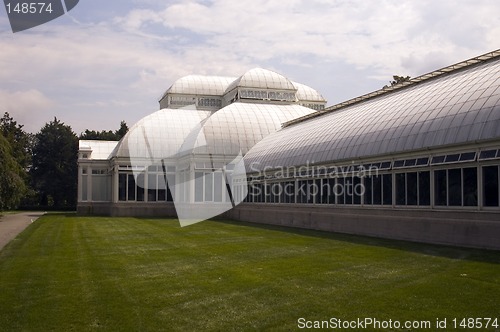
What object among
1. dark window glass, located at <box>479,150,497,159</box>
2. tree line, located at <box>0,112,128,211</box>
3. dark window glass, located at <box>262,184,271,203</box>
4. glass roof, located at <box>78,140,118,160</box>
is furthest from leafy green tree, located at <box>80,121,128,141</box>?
dark window glass, located at <box>479,150,497,159</box>

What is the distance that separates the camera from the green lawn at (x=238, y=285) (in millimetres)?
12664

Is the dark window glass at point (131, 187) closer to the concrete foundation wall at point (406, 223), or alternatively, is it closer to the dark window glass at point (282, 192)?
the dark window glass at point (282, 192)

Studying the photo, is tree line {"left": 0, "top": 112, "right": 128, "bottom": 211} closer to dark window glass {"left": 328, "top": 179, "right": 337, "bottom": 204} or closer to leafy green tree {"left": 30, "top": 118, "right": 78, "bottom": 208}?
leafy green tree {"left": 30, "top": 118, "right": 78, "bottom": 208}

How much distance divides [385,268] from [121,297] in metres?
8.22

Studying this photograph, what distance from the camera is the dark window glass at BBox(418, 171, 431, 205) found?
1049 inches

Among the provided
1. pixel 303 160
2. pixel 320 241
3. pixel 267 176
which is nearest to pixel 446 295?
pixel 320 241

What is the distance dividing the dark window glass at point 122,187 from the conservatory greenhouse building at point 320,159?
10 centimetres

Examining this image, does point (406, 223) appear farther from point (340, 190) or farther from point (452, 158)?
point (340, 190)

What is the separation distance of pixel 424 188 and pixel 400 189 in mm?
1964

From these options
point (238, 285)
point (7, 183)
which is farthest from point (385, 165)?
point (7, 183)

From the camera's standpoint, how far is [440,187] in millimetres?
25844

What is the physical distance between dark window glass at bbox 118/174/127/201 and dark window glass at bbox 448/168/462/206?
40647 mm

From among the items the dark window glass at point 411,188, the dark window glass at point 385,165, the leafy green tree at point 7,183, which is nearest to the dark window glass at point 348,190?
the dark window glass at point 385,165

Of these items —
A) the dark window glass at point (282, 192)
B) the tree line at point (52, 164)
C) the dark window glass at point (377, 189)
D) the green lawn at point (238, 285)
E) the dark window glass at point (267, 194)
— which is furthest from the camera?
the tree line at point (52, 164)
